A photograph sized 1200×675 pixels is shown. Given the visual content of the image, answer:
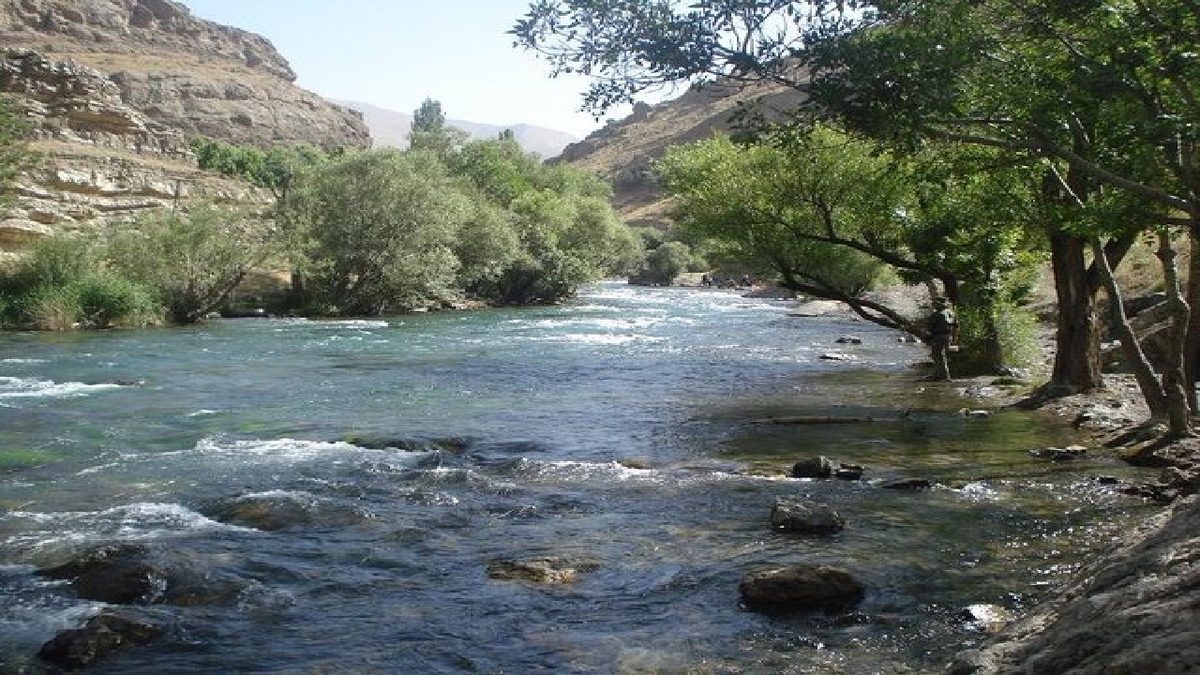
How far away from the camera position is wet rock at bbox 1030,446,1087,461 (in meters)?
14.9

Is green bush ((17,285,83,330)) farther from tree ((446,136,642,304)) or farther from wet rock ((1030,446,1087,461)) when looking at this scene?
wet rock ((1030,446,1087,461))

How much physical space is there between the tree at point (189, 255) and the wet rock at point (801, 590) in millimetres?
41679

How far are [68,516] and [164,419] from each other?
8.09 metres

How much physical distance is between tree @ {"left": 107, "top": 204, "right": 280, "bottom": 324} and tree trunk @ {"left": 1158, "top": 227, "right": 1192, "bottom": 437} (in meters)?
41.4

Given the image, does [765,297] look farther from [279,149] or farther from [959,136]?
[279,149]

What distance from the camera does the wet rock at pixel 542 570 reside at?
959cm

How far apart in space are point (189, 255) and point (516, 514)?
38.2 metres

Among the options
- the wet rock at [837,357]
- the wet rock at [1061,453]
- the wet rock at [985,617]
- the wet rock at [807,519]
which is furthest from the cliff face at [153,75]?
the wet rock at [985,617]

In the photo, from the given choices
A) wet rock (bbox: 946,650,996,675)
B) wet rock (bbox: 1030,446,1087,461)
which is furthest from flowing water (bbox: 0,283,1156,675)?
wet rock (bbox: 946,650,996,675)

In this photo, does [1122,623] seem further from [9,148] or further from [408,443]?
[9,148]

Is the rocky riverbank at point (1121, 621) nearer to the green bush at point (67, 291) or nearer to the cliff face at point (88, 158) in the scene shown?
the green bush at point (67, 291)

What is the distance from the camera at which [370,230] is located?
174 feet

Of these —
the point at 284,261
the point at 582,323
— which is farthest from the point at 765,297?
the point at 284,261

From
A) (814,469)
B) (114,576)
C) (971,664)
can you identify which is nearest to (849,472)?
(814,469)
